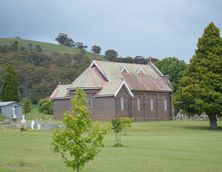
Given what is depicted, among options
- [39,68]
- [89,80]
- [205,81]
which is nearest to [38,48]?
[39,68]

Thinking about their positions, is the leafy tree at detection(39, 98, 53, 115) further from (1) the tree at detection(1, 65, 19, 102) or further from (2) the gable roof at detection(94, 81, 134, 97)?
(2) the gable roof at detection(94, 81, 134, 97)

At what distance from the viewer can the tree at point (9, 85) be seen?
98.2 m

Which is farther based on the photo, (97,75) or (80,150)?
(97,75)

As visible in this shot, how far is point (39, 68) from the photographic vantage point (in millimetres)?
150125

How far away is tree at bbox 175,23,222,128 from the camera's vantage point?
60.8 m

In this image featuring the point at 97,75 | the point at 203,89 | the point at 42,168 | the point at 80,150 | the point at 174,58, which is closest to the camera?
the point at 80,150

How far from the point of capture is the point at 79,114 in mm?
16219

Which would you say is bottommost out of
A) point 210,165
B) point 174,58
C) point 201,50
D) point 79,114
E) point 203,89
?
point 210,165

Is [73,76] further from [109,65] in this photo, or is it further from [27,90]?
[109,65]

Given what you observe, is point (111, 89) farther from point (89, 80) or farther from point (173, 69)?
point (173, 69)

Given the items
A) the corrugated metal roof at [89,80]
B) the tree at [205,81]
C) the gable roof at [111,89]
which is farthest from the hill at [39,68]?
the tree at [205,81]

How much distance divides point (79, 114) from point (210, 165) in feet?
31.4

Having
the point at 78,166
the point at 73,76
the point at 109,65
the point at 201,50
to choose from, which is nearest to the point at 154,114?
the point at 109,65

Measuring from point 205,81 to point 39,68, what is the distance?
9449 centimetres
